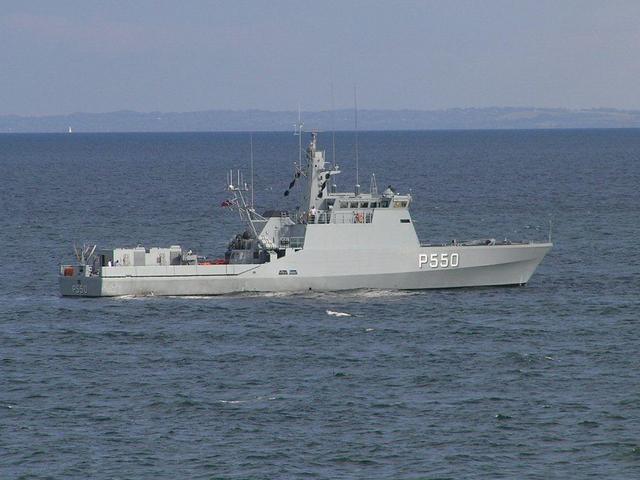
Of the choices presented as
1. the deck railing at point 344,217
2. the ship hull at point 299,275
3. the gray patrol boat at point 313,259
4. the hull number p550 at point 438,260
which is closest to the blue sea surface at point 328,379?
the ship hull at point 299,275

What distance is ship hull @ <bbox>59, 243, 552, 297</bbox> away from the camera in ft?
206

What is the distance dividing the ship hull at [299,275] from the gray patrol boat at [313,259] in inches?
1.8

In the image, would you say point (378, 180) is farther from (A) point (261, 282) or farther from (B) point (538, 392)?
(B) point (538, 392)

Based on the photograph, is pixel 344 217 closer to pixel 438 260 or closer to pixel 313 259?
pixel 313 259

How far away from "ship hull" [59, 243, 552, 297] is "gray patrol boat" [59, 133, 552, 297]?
5 cm

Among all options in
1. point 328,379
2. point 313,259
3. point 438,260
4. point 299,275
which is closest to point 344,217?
point 313,259

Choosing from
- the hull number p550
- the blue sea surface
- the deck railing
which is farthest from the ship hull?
the deck railing

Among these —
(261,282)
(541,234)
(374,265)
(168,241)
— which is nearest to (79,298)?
(261,282)

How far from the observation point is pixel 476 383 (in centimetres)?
4662

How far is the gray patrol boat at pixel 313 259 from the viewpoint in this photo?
63.0 meters

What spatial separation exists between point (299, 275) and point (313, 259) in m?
0.98

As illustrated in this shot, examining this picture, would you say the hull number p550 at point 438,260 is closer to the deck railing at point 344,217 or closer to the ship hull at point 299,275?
the ship hull at point 299,275

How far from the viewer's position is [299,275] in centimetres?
6316

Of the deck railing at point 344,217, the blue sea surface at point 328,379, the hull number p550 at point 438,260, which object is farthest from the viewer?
the hull number p550 at point 438,260
